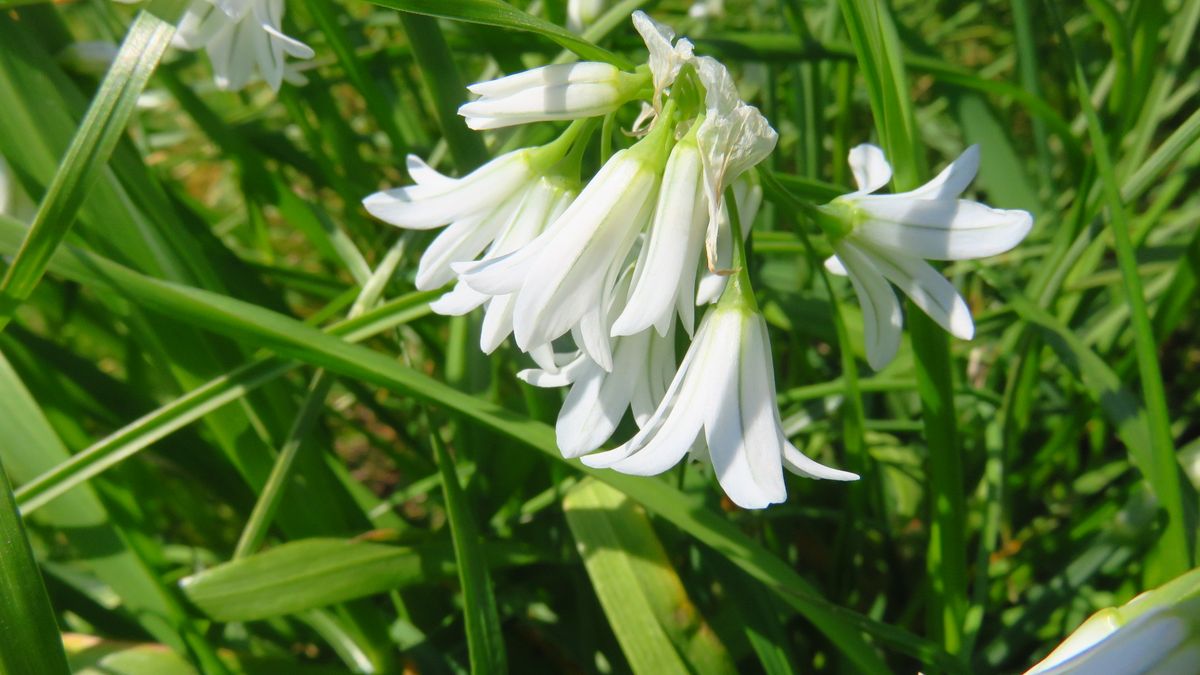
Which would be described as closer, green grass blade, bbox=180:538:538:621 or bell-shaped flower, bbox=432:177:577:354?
Answer: bell-shaped flower, bbox=432:177:577:354

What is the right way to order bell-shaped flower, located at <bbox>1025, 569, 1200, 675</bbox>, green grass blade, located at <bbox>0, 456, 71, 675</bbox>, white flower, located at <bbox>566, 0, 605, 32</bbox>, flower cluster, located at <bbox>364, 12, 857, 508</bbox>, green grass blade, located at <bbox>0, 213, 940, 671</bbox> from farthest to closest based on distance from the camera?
white flower, located at <bbox>566, 0, 605, 32</bbox> < green grass blade, located at <bbox>0, 213, 940, 671</bbox> < green grass blade, located at <bbox>0, 456, 71, 675</bbox> < flower cluster, located at <bbox>364, 12, 857, 508</bbox> < bell-shaped flower, located at <bbox>1025, 569, 1200, 675</bbox>

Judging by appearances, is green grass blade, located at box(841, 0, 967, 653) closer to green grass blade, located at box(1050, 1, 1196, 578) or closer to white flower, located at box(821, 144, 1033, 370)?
white flower, located at box(821, 144, 1033, 370)

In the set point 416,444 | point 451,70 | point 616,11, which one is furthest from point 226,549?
point 616,11

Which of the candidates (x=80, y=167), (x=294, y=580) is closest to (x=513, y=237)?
(x=80, y=167)

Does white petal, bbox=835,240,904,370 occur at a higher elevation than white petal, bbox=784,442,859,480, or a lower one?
higher

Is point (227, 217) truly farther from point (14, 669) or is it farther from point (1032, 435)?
point (1032, 435)

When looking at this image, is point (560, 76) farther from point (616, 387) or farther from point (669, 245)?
point (616, 387)

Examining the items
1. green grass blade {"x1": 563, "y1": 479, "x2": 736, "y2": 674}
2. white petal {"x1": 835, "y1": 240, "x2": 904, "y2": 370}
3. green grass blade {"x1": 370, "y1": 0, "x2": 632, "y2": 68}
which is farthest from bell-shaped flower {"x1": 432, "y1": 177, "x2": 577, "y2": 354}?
green grass blade {"x1": 563, "y1": 479, "x2": 736, "y2": 674}
